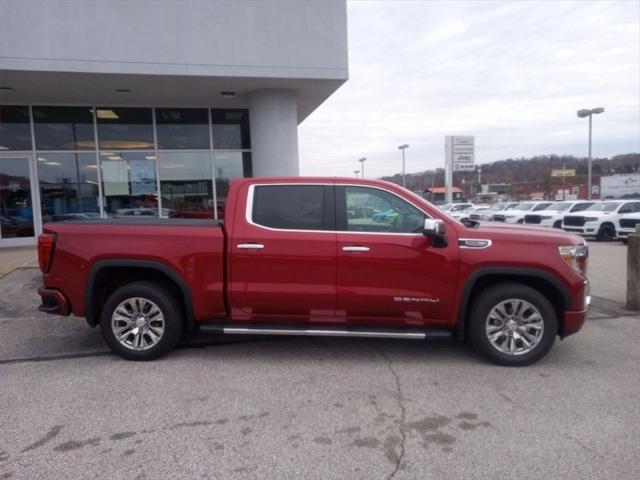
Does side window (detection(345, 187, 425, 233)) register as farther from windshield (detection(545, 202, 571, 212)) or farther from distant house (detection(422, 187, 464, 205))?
distant house (detection(422, 187, 464, 205))

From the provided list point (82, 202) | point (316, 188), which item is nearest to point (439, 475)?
point (316, 188)

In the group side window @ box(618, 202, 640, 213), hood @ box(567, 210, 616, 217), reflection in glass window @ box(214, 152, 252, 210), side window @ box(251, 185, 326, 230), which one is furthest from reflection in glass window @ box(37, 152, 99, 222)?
side window @ box(618, 202, 640, 213)

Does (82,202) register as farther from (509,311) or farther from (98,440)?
(509,311)

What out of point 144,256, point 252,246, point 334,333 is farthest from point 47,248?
point 334,333

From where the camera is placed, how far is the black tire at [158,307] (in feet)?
16.0

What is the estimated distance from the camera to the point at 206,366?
190 inches

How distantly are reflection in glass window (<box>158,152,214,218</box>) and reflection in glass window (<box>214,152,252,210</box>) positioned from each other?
0.23m

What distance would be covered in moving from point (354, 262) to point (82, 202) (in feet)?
35.4

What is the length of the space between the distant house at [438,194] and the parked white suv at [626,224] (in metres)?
27.7

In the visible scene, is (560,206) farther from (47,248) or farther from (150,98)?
(47,248)

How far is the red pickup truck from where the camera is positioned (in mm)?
4691

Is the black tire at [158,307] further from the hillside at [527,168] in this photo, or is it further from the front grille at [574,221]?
the hillside at [527,168]

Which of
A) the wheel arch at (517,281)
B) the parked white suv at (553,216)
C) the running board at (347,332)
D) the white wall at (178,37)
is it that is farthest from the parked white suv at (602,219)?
the running board at (347,332)

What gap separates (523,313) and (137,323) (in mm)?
3937
